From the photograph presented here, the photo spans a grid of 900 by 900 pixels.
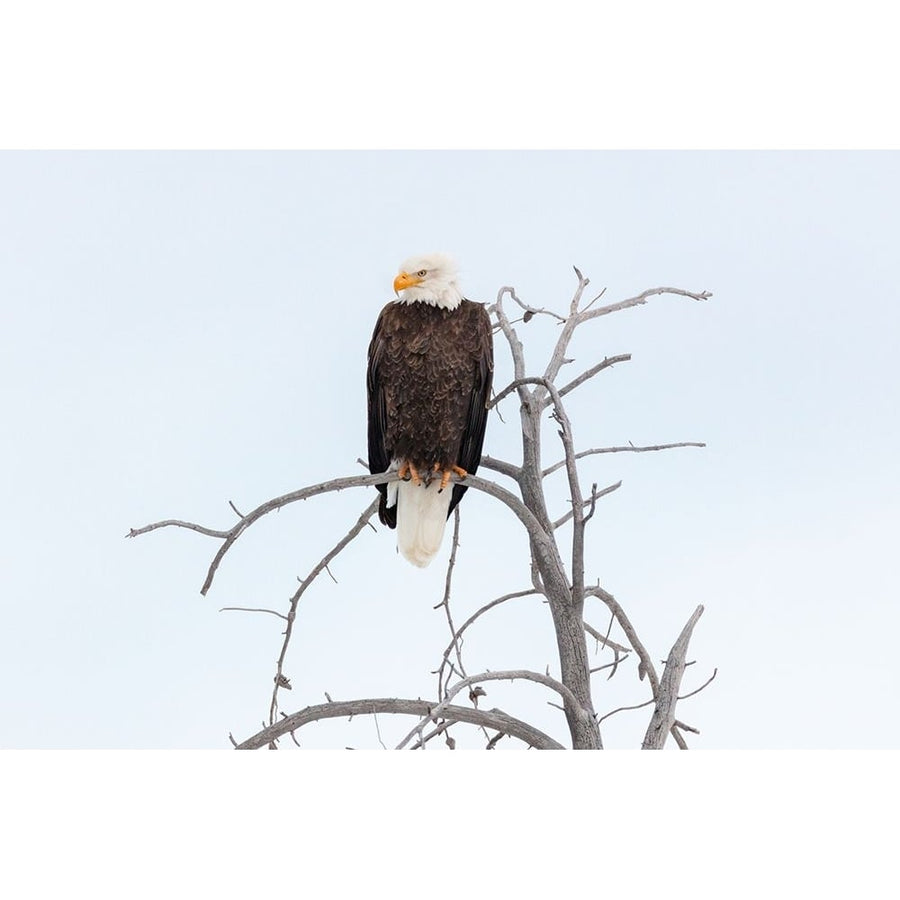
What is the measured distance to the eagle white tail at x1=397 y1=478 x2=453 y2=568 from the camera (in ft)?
15.1

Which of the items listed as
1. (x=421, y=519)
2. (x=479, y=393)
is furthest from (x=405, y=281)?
(x=421, y=519)

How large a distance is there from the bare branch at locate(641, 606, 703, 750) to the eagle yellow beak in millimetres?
1851

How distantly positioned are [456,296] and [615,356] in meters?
0.85

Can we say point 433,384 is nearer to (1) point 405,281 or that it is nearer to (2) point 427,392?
(2) point 427,392

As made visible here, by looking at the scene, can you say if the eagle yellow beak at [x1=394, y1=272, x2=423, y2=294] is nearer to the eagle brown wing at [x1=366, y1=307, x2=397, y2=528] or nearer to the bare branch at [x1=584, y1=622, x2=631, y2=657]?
the eagle brown wing at [x1=366, y1=307, x2=397, y2=528]

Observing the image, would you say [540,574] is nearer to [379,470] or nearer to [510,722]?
[510,722]

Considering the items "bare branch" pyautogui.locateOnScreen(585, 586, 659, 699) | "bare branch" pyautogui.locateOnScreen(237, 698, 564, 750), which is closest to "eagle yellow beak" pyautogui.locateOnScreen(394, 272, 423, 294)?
"bare branch" pyautogui.locateOnScreen(585, 586, 659, 699)

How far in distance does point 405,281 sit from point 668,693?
81.1 inches

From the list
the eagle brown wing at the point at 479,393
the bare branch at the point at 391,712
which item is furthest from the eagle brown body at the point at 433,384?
the bare branch at the point at 391,712

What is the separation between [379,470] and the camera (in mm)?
4695

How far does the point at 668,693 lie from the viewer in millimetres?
3861

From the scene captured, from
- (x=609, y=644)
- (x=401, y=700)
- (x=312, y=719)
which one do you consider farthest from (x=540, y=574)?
(x=312, y=719)

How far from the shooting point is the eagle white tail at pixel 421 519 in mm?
4605

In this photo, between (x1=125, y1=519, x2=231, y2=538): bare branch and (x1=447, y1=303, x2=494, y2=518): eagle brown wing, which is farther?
(x1=447, y1=303, x2=494, y2=518): eagle brown wing
